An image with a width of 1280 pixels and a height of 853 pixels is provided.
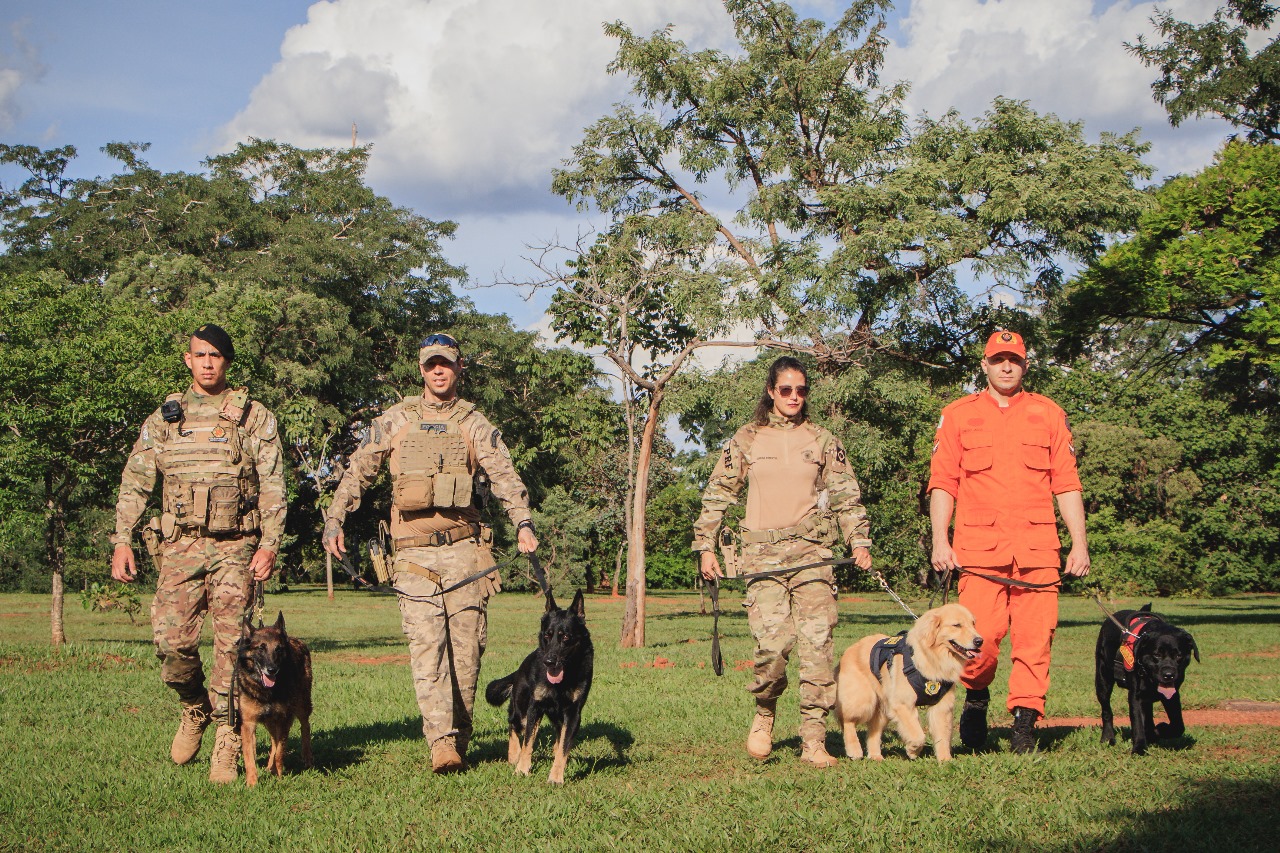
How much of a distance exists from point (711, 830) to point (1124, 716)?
5686mm

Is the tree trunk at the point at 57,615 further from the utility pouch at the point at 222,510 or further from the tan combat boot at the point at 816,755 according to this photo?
the tan combat boot at the point at 816,755

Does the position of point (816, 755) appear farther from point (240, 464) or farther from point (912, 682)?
point (240, 464)

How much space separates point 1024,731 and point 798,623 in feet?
5.40

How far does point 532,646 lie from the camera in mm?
20797

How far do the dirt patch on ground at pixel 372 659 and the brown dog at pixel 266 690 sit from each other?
9.58 metres

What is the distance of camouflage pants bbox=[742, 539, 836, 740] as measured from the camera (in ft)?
21.9

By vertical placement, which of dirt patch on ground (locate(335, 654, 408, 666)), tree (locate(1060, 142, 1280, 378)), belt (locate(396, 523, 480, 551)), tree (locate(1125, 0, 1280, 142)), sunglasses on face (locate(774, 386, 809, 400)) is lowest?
dirt patch on ground (locate(335, 654, 408, 666))

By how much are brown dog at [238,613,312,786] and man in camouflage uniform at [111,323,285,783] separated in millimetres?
142

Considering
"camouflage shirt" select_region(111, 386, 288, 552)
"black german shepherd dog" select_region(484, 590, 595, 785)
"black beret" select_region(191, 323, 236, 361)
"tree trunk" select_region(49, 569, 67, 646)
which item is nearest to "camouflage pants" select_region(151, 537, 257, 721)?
"camouflage shirt" select_region(111, 386, 288, 552)

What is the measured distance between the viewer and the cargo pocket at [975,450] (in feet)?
22.3

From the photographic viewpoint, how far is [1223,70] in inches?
1126

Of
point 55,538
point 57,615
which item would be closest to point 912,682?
point 55,538

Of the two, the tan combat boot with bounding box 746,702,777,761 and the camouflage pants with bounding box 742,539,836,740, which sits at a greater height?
the camouflage pants with bounding box 742,539,836,740

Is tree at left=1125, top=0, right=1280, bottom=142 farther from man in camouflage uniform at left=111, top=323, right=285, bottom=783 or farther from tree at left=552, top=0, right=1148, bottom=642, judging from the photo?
man in camouflage uniform at left=111, top=323, right=285, bottom=783
